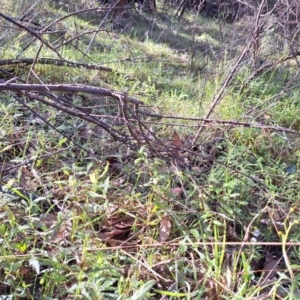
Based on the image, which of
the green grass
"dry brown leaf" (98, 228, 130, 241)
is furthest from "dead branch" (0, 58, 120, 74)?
"dry brown leaf" (98, 228, 130, 241)

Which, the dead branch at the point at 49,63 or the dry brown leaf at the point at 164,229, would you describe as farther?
the dead branch at the point at 49,63

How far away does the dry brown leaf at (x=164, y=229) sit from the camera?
1517mm

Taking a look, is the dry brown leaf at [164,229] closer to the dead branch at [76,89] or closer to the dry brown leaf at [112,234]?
the dry brown leaf at [112,234]

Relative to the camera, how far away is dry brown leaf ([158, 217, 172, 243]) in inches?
59.7

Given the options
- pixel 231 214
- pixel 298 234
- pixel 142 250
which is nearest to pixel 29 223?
pixel 142 250

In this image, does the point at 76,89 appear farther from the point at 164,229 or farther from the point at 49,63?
the point at 49,63

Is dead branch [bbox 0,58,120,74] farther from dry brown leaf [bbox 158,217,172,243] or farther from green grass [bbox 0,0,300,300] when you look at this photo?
dry brown leaf [bbox 158,217,172,243]

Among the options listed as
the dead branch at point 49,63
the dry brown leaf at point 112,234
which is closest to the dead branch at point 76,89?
the dry brown leaf at point 112,234

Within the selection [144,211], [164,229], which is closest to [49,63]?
[144,211]

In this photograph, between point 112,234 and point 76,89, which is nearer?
point 76,89

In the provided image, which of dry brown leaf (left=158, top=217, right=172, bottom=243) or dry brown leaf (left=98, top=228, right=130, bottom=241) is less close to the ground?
dry brown leaf (left=158, top=217, right=172, bottom=243)

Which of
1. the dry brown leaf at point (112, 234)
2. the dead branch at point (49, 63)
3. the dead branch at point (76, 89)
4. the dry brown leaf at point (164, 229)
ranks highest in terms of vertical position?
the dead branch at point (76, 89)

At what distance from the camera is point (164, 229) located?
5.08 ft

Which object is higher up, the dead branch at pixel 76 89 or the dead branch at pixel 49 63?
the dead branch at pixel 76 89
